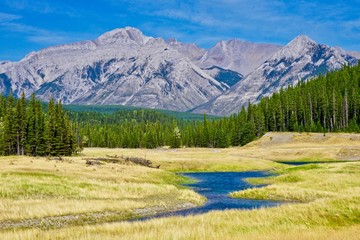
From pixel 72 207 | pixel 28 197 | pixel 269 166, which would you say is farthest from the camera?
pixel 269 166

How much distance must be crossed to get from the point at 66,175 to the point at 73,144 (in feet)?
209

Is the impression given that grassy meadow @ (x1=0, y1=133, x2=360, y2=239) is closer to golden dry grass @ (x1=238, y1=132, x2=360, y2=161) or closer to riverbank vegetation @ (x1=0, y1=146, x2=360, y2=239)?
riverbank vegetation @ (x1=0, y1=146, x2=360, y2=239)

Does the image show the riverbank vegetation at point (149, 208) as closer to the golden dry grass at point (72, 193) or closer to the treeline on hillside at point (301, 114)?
the golden dry grass at point (72, 193)

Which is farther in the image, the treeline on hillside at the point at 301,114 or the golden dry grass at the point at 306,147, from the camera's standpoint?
the treeline on hillside at the point at 301,114

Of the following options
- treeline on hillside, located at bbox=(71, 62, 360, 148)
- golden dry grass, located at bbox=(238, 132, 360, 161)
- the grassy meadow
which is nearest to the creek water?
the grassy meadow

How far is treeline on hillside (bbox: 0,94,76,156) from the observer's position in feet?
359

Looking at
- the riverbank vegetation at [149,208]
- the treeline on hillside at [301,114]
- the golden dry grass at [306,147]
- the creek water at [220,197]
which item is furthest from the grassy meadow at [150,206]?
the treeline on hillside at [301,114]

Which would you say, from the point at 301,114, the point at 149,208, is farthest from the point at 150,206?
the point at 301,114

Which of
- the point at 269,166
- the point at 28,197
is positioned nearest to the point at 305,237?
the point at 28,197

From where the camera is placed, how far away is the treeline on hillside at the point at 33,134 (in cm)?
10938

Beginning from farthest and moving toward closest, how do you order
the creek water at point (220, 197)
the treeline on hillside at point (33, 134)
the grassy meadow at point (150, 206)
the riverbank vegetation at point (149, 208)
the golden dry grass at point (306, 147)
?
the golden dry grass at point (306, 147) → the treeline on hillside at point (33, 134) → the creek water at point (220, 197) → the grassy meadow at point (150, 206) → the riverbank vegetation at point (149, 208)

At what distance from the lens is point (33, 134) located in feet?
364

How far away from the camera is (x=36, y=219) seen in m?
31.9

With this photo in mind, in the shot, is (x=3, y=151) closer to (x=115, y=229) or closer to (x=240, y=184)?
(x=240, y=184)
